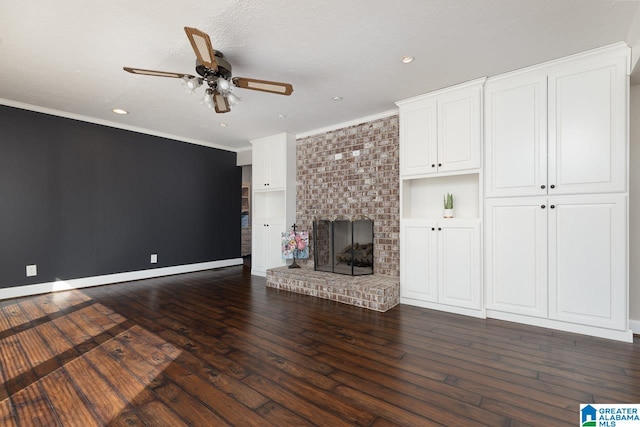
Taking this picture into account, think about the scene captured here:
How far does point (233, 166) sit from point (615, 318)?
603 cm

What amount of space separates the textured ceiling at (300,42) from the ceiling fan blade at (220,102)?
0.34 m

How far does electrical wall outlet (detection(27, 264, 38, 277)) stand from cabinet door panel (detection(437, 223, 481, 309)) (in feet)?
16.7

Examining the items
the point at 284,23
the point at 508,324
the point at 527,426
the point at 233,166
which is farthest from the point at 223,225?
the point at 527,426

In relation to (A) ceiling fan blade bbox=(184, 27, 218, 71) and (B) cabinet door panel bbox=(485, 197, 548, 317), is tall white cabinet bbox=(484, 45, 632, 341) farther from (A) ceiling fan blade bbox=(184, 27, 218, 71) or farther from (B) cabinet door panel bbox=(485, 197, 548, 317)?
(A) ceiling fan blade bbox=(184, 27, 218, 71)

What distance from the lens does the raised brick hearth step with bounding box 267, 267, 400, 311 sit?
3396 millimetres

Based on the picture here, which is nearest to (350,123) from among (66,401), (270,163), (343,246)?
(270,163)

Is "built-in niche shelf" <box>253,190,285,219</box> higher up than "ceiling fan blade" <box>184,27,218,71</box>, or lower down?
lower down

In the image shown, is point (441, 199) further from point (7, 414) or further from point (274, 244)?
point (7, 414)

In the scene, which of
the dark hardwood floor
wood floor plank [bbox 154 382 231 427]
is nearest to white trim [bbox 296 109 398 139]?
the dark hardwood floor

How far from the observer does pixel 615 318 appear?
2.48 metres

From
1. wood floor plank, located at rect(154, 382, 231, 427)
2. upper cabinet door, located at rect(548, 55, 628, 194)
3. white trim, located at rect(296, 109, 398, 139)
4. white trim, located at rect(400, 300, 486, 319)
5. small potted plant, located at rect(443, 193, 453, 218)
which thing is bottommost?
wood floor plank, located at rect(154, 382, 231, 427)

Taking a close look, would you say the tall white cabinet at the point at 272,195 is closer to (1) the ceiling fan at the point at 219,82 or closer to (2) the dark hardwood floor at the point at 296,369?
(2) the dark hardwood floor at the point at 296,369

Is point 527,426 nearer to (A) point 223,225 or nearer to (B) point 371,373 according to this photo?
(B) point 371,373

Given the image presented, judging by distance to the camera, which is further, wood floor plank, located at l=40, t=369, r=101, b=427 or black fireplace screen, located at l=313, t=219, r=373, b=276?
black fireplace screen, located at l=313, t=219, r=373, b=276
